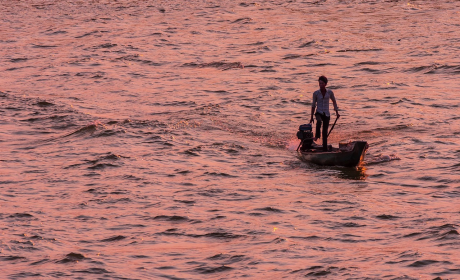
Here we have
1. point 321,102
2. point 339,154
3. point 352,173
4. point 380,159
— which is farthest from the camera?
point 380,159

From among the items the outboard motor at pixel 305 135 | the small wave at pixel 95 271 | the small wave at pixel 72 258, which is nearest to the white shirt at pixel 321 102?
the outboard motor at pixel 305 135

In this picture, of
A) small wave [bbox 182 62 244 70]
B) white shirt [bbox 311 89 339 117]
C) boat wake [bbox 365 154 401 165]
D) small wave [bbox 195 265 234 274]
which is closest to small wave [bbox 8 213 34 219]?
small wave [bbox 195 265 234 274]

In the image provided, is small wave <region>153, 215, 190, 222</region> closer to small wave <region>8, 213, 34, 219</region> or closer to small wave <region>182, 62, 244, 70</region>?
small wave <region>8, 213, 34, 219</region>

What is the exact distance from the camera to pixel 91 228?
17.7m

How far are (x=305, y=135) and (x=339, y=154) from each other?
1212 millimetres

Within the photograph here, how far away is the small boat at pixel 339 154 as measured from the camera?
68.2ft

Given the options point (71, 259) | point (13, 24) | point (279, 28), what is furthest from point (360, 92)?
point (13, 24)

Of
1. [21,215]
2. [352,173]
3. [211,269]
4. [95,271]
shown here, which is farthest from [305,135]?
[95,271]

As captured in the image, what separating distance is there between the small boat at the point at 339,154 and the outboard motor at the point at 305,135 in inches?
4.0

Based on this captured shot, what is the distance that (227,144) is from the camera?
24828 mm

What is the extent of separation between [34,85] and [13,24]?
14.8 meters

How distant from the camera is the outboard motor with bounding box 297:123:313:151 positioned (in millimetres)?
21797

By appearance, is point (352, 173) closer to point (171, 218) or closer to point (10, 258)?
point (171, 218)

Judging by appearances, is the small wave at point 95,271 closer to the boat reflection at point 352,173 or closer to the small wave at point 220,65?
the boat reflection at point 352,173
